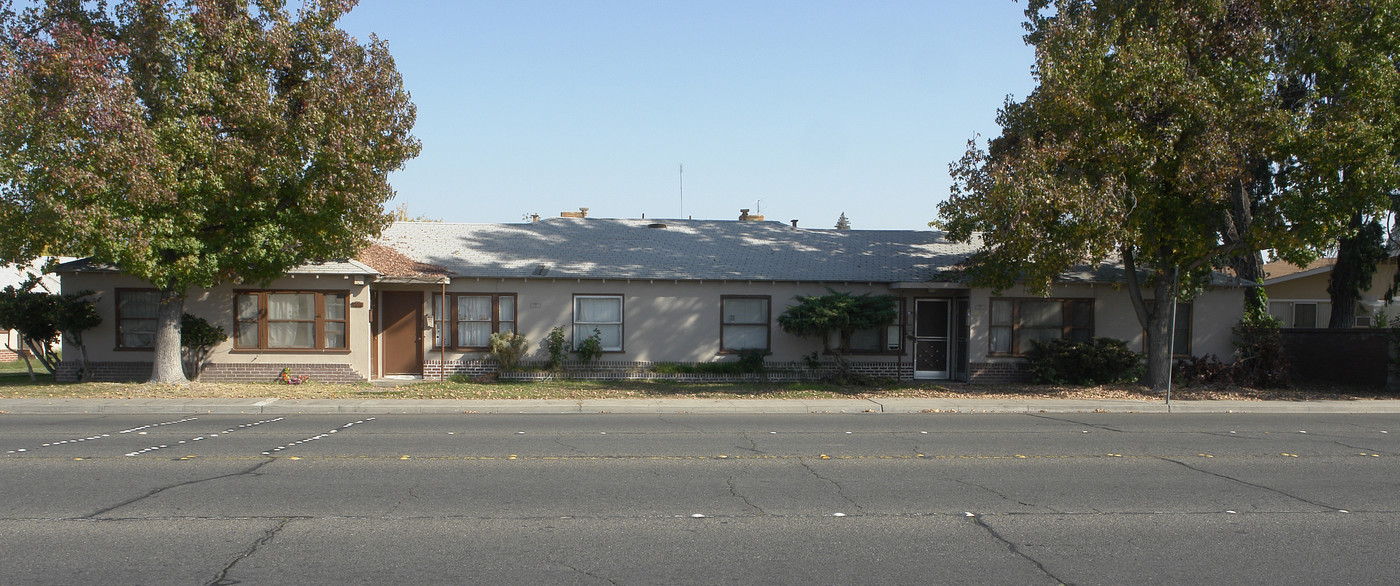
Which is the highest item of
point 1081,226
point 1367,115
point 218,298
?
point 1367,115

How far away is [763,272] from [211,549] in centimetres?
1644


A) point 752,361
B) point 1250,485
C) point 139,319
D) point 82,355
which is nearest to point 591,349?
point 752,361

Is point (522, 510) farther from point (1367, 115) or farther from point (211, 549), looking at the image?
point (1367, 115)

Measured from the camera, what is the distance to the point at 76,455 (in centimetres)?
1027

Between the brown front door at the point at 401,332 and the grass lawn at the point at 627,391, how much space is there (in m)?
1.85

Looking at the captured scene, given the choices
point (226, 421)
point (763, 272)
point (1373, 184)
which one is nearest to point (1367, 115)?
point (1373, 184)

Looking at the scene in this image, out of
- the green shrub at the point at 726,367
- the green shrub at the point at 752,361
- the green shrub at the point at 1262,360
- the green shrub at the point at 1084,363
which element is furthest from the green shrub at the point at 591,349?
the green shrub at the point at 1262,360

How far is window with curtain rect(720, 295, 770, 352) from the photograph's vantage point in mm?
21531

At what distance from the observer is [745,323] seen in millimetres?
21562

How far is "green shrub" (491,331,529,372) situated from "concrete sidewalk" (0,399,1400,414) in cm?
399

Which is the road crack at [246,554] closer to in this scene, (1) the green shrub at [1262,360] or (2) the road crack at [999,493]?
(2) the road crack at [999,493]

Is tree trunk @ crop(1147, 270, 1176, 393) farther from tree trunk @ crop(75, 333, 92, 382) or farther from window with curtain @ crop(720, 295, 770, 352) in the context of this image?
tree trunk @ crop(75, 333, 92, 382)

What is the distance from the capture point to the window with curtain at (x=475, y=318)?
21219mm

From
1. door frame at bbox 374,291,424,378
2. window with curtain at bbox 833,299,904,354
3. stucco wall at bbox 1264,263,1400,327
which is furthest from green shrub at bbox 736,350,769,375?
stucco wall at bbox 1264,263,1400,327
